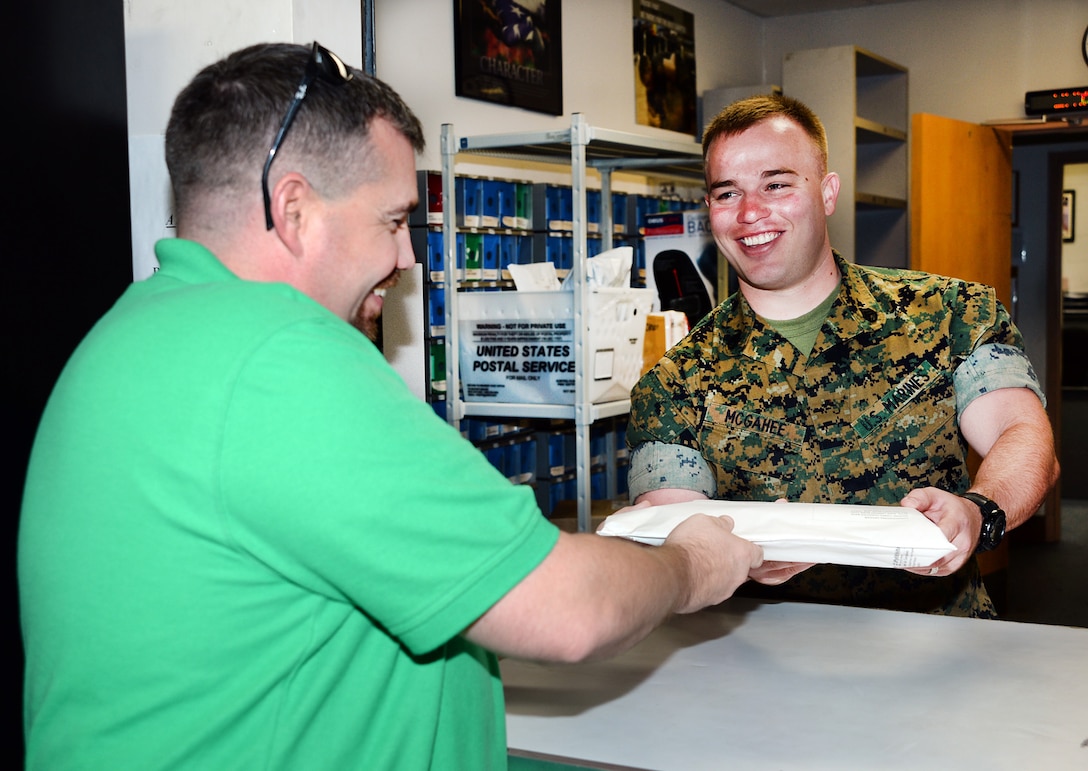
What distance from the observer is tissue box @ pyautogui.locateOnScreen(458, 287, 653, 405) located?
3350mm

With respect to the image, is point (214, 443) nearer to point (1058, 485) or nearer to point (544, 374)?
point (544, 374)

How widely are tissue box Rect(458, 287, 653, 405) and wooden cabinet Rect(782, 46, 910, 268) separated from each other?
2.14 meters

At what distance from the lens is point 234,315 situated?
83cm

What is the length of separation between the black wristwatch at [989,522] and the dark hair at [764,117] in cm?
73

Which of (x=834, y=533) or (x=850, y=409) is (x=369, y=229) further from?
(x=850, y=409)

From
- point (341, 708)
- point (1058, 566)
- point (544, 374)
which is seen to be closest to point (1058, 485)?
point (1058, 566)

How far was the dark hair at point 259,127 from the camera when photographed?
97 cm

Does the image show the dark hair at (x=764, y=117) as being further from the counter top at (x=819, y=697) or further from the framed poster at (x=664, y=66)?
the framed poster at (x=664, y=66)

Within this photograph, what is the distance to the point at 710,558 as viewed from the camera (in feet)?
3.85

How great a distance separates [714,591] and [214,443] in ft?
1.92

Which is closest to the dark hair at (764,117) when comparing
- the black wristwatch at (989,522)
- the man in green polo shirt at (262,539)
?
the black wristwatch at (989,522)

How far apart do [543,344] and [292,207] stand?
245 centimetres

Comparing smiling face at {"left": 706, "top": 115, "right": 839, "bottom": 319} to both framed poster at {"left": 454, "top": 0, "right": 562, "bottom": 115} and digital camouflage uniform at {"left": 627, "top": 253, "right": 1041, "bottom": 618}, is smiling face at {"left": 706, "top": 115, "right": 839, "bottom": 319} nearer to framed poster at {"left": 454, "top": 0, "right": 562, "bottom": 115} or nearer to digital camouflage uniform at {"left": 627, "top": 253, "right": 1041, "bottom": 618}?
digital camouflage uniform at {"left": 627, "top": 253, "right": 1041, "bottom": 618}

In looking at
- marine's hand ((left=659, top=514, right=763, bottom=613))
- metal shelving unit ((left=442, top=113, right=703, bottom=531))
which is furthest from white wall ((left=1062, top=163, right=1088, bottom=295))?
marine's hand ((left=659, top=514, right=763, bottom=613))
